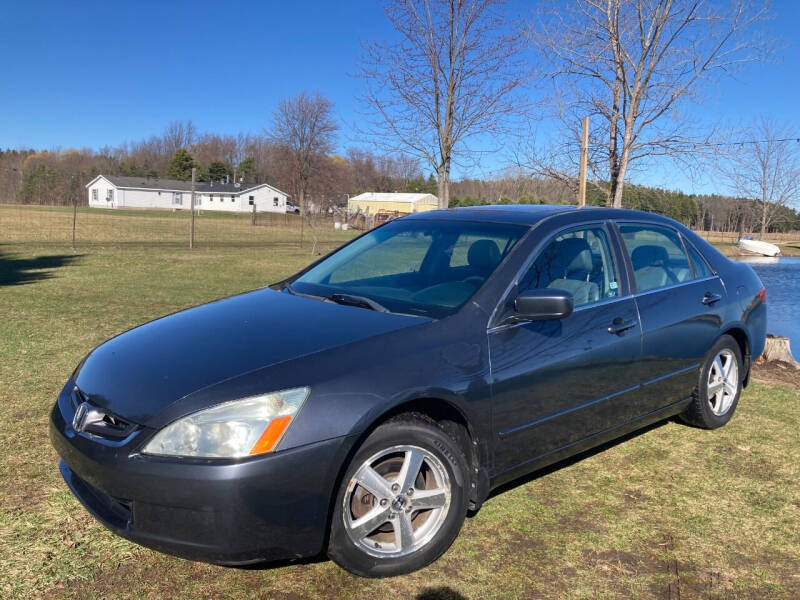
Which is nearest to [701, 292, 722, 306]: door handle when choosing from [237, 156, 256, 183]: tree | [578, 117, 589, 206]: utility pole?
[578, 117, 589, 206]: utility pole

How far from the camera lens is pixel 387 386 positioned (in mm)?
2680

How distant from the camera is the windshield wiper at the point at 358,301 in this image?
329 centimetres

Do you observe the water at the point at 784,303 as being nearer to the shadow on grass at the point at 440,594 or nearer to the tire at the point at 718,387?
the tire at the point at 718,387

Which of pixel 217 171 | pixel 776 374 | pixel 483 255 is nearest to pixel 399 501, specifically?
pixel 483 255

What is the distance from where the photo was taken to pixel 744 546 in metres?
3.19

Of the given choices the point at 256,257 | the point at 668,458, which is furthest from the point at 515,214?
the point at 256,257

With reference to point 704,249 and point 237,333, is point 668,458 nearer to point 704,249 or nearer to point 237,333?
point 704,249

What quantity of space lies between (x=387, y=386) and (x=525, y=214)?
1.71 meters

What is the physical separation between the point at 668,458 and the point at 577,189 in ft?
24.1

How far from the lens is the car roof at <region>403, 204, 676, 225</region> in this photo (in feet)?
12.6

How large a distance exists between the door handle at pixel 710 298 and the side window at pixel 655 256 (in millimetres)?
170

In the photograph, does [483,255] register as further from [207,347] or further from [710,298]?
[710,298]

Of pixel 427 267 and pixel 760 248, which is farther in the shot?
Result: pixel 760 248

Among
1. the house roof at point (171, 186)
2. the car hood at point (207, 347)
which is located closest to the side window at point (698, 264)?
the car hood at point (207, 347)
